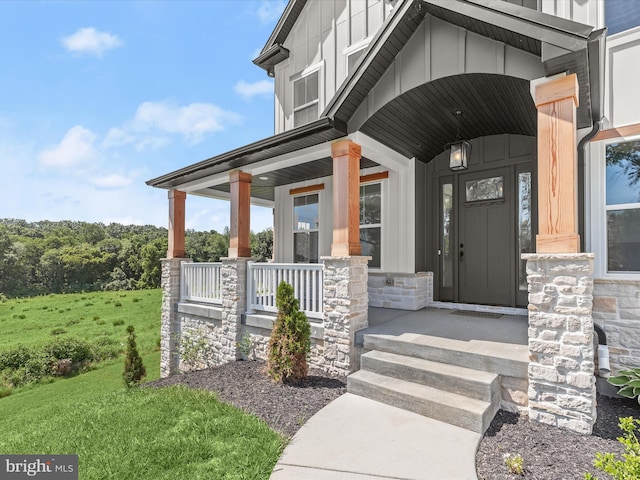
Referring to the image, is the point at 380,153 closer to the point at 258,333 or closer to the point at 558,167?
the point at 558,167

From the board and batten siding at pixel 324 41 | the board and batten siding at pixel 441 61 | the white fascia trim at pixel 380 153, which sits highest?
the board and batten siding at pixel 324 41

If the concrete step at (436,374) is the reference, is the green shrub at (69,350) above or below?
below

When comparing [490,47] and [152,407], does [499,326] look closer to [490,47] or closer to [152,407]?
[490,47]

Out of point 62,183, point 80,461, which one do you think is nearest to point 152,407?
point 80,461

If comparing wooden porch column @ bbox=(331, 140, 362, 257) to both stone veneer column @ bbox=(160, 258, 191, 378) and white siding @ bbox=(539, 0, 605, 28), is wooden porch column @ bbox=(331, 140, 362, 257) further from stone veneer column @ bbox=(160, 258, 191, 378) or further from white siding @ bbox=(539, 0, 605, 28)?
stone veneer column @ bbox=(160, 258, 191, 378)

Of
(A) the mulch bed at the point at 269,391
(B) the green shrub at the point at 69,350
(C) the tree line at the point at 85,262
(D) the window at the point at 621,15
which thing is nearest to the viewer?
(A) the mulch bed at the point at 269,391

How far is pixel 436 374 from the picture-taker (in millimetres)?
3354

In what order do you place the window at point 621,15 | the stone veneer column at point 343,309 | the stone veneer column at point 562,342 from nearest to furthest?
the stone veneer column at point 562,342 → the window at point 621,15 → the stone veneer column at point 343,309

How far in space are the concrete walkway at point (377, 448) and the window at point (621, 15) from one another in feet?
17.6

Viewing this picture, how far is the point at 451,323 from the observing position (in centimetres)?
486

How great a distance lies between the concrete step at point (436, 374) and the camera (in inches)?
121

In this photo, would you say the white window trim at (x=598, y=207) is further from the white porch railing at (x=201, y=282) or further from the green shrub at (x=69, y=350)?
the green shrub at (x=69, y=350)

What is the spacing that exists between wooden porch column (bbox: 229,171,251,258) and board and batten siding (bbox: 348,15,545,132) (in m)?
2.95

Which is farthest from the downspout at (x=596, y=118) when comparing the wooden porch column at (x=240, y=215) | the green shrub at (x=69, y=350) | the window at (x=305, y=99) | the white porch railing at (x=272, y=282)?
the green shrub at (x=69, y=350)
